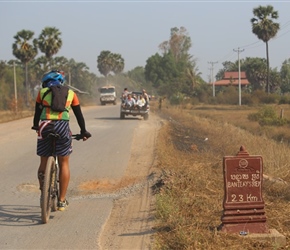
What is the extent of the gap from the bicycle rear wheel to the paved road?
15cm

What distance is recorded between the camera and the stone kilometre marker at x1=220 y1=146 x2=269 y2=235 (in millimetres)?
5656

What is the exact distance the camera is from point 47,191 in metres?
6.32

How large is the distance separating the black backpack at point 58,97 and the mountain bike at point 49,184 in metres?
0.34

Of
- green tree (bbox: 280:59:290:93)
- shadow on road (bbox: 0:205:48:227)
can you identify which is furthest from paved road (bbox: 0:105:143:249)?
green tree (bbox: 280:59:290:93)

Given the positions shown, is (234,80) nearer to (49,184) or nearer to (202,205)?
(202,205)

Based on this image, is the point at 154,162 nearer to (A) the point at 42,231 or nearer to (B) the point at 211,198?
(B) the point at 211,198

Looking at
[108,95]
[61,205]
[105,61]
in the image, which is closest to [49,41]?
[108,95]

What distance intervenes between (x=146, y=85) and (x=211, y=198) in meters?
108

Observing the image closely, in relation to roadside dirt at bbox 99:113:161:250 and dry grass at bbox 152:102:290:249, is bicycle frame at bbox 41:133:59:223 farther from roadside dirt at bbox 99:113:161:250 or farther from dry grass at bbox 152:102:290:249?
dry grass at bbox 152:102:290:249

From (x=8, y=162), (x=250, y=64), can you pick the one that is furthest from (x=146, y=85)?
(x=8, y=162)

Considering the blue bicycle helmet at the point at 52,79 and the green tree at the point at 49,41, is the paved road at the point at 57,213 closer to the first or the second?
the blue bicycle helmet at the point at 52,79

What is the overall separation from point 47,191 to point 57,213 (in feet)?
2.60

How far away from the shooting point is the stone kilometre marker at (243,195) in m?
5.66

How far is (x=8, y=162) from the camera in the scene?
12.1 m
